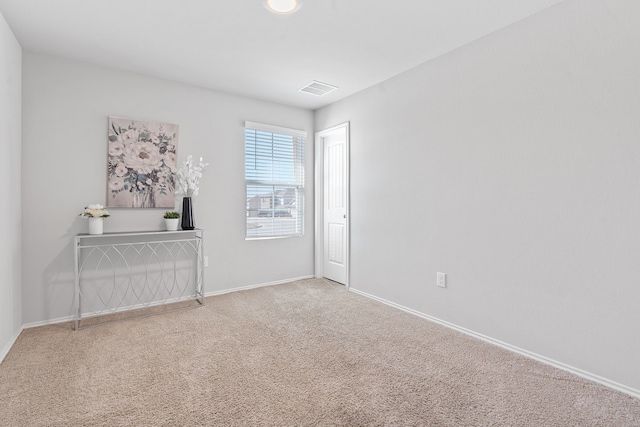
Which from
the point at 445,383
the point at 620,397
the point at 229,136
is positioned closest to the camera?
the point at 620,397

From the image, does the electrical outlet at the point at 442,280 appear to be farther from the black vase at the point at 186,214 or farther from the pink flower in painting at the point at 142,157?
the pink flower in painting at the point at 142,157

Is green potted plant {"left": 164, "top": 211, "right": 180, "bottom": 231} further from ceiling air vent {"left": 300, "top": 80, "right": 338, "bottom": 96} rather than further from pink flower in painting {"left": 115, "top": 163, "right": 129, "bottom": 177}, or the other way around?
ceiling air vent {"left": 300, "top": 80, "right": 338, "bottom": 96}

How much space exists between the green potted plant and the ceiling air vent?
6.40 ft

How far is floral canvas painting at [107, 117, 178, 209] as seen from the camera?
9.95 feet

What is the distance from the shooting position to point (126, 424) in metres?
1.49

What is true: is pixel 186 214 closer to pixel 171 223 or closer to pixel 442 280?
pixel 171 223

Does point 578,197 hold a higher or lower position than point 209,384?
higher

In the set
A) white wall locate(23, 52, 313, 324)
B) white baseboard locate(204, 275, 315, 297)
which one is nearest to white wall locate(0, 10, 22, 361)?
white wall locate(23, 52, 313, 324)

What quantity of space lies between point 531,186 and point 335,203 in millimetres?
2333

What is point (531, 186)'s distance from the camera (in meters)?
2.19

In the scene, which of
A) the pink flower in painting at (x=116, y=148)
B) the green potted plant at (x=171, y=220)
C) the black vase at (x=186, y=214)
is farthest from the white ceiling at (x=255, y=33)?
the green potted plant at (x=171, y=220)

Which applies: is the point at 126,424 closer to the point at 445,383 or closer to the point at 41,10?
the point at 445,383

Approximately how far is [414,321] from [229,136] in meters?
2.83

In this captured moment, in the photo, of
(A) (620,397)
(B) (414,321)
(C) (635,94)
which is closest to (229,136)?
(B) (414,321)
